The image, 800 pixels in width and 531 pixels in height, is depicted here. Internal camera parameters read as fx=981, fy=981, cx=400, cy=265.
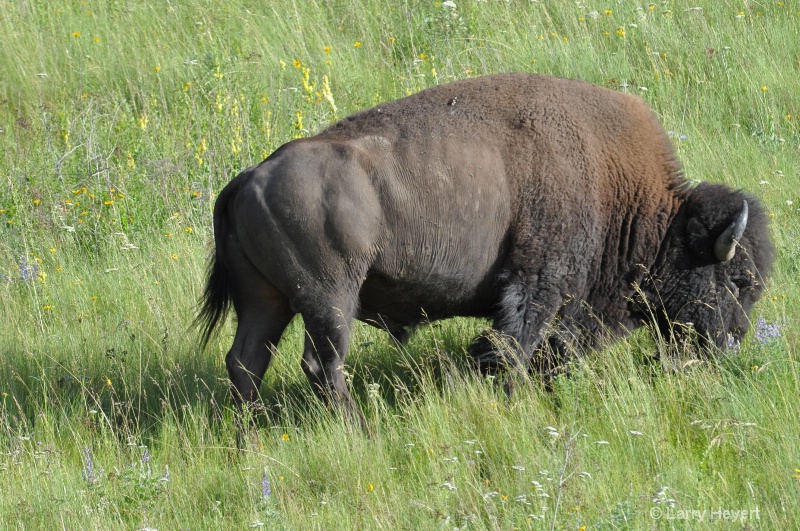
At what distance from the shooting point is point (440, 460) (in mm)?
4285

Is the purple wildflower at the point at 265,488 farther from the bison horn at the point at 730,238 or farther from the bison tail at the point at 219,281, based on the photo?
the bison horn at the point at 730,238

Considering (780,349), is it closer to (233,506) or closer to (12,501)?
(233,506)

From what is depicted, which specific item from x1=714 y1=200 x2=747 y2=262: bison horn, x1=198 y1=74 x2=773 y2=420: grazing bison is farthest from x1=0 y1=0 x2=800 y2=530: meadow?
x1=714 y1=200 x2=747 y2=262: bison horn

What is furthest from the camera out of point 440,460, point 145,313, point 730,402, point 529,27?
point 529,27

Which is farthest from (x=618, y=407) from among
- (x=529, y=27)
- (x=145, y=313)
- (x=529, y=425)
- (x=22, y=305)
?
(x=529, y=27)

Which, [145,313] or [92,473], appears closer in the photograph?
[92,473]

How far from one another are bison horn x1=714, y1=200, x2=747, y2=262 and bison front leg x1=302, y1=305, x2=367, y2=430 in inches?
78.7

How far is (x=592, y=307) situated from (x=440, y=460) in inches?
63.0

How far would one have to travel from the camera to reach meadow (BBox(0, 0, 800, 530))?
162 inches

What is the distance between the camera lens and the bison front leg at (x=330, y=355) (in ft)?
16.1

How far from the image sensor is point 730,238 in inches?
205

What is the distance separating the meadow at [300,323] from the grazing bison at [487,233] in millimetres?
287

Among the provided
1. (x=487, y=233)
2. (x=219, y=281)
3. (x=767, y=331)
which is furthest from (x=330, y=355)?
(x=767, y=331)

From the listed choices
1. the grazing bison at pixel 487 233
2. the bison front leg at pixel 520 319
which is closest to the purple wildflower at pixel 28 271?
the grazing bison at pixel 487 233
